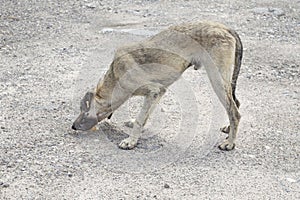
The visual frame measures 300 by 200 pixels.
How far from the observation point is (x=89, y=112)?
6.36 meters

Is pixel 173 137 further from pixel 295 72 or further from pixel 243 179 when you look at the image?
pixel 295 72

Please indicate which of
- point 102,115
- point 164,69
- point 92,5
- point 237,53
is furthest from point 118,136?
point 92,5

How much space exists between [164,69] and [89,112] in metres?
0.88

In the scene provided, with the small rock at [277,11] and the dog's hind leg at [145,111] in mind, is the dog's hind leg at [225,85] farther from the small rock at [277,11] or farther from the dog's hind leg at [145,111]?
the small rock at [277,11]

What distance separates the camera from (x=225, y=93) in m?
6.15

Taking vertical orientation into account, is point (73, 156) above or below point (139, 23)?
above

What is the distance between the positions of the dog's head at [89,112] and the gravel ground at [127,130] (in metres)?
0.16

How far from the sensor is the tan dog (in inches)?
241

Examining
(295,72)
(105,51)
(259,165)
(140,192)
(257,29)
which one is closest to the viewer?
(140,192)

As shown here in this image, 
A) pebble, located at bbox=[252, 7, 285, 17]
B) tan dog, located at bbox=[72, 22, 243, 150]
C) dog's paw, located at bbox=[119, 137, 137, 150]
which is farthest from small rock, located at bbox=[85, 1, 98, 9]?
dog's paw, located at bbox=[119, 137, 137, 150]

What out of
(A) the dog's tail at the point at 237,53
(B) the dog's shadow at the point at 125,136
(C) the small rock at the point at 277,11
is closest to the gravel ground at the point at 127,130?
(B) the dog's shadow at the point at 125,136

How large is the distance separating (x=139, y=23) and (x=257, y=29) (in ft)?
6.48

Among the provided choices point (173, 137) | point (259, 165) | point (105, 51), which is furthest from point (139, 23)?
point (259, 165)

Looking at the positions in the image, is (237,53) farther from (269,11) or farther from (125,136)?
(269,11)
